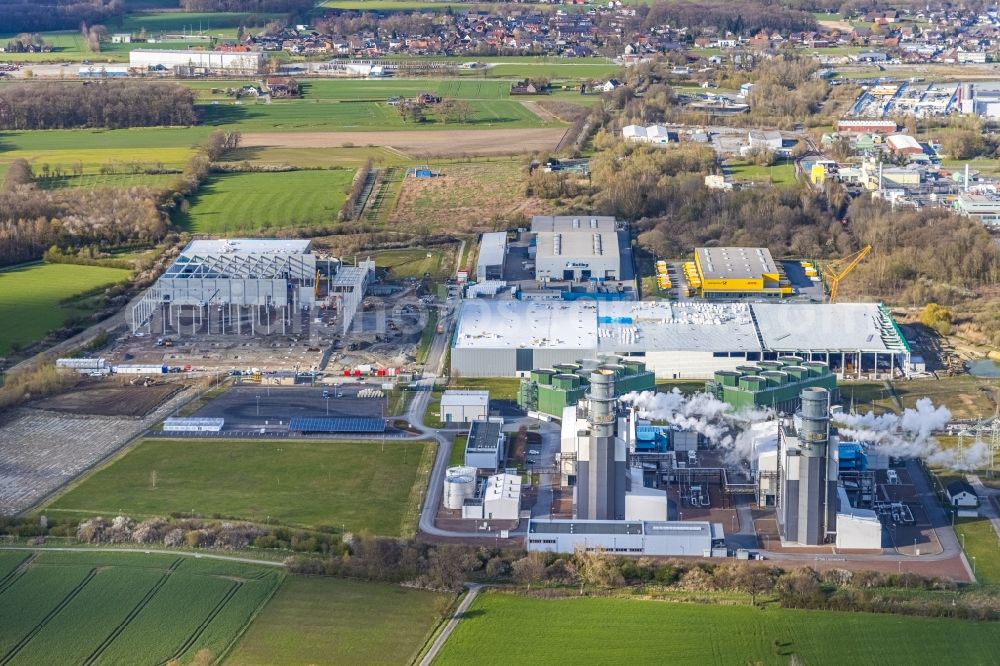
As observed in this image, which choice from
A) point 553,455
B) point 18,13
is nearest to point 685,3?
point 18,13

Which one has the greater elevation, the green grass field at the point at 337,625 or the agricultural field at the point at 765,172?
the agricultural field at the point at 765,172

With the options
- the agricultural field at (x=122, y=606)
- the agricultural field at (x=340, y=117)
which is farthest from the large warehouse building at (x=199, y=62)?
the agricultural field at (x=122, y=606)

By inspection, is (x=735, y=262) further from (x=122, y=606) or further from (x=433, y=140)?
(x=122, y=606)

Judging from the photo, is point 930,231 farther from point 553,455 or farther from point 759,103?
point 759,103

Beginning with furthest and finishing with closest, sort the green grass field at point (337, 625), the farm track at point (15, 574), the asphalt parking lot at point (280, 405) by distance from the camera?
the asphalt parking lot at point (280, 405) → the farm track at point (15, 574) → the green grass field at point (337, 625)

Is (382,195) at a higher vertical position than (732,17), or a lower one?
lower

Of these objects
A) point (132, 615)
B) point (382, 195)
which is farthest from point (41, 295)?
point (132, 615)

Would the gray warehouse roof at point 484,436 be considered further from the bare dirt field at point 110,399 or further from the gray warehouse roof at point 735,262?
the gray warehouse roof at point 735,262
